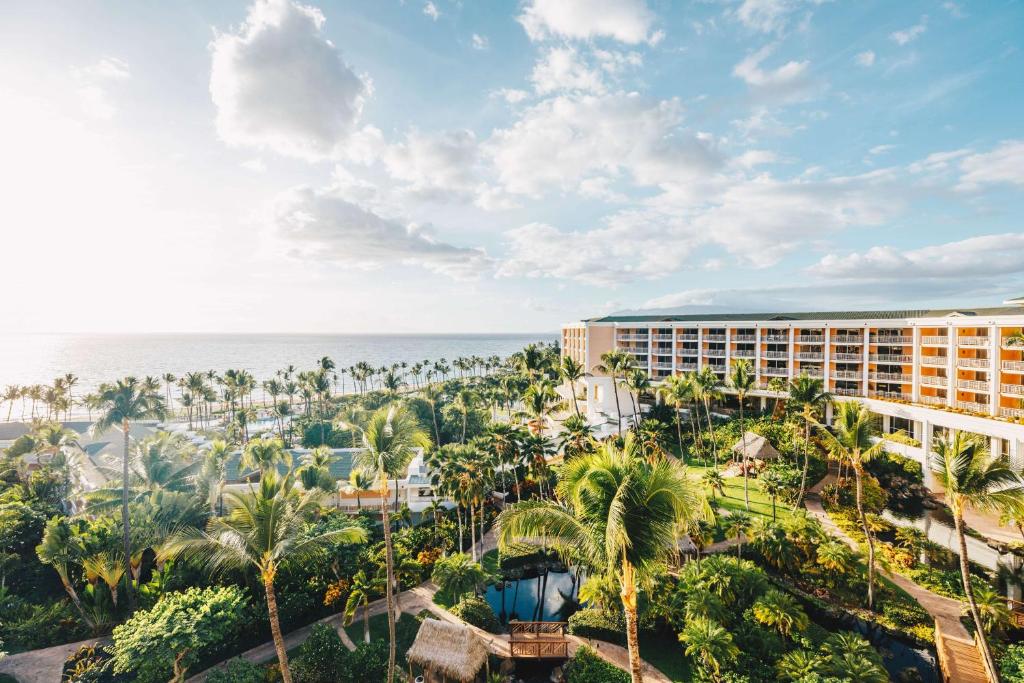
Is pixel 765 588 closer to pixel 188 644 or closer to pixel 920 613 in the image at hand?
pixel 920 613

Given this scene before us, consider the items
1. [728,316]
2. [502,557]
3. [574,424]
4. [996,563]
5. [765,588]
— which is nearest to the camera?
[765,588]

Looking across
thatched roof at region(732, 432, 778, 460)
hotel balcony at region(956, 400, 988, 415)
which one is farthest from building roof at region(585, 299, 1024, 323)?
thatched roof at region(732, 432, 778, 460)

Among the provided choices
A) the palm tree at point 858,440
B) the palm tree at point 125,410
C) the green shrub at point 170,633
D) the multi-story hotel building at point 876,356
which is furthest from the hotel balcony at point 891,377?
the palm tree at point 125,410

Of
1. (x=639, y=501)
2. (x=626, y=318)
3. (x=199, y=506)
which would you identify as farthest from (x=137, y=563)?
(x=626, y=318)

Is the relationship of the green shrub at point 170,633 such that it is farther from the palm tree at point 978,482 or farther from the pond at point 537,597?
the palm tree at point 978,482

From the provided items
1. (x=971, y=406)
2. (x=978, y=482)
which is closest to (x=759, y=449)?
(x=971, y=406)

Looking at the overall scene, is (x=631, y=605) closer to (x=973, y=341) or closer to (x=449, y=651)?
(x=449, y=651)
